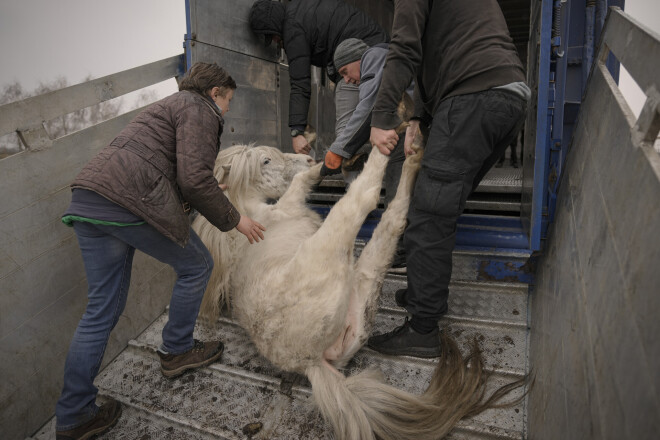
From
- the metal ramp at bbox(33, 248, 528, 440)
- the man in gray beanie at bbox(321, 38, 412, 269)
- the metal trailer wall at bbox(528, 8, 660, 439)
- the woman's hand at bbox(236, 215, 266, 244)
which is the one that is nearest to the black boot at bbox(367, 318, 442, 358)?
the metal ramp at bbox(33, 248, 528, 440)

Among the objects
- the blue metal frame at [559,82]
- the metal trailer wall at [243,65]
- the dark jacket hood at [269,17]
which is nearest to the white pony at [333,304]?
the blue metal frame at [559,82]

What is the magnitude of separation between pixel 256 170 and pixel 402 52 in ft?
5.40

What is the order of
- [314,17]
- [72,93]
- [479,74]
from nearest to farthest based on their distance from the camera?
[479,74], [72,93], [314,17]

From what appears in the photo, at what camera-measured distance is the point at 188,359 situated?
2498 mm

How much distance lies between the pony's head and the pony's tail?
1642 mm

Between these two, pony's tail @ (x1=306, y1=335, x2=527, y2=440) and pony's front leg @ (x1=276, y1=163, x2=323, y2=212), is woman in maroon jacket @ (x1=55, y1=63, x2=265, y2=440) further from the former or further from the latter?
pony's tail @ (x1=306, y1=335, x2=527, y2=440)

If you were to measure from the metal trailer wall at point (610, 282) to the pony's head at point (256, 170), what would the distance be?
221 centimetres

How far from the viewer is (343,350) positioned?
228 centimetres

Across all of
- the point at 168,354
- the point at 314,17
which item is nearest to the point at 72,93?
the point at 168,354

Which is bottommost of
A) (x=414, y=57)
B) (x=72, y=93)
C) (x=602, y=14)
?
(x=72, y=93)

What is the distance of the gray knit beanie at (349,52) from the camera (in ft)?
9.48

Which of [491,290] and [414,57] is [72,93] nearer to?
[414,57]

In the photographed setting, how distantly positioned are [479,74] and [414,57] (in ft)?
1.14

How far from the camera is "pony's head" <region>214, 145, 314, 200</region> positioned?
3021mm
